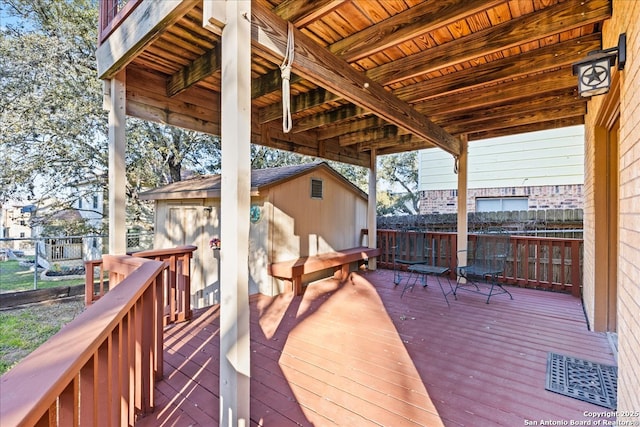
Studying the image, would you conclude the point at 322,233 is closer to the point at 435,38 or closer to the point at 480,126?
the point at 480,126

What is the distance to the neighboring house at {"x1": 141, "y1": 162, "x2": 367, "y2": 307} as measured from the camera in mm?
4746

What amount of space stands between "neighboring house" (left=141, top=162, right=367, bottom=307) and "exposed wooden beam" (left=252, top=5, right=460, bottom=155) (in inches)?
81.6

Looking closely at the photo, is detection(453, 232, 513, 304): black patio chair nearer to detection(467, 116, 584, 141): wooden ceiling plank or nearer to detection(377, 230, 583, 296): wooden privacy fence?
detection(377, 230, 583, 296): wooden privacy fence

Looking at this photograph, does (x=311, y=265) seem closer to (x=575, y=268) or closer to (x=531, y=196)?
(x=575, y=268)

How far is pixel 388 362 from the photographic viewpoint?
2555 millimetres

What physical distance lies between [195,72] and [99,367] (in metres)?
2.57

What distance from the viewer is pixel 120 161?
9.29 ft

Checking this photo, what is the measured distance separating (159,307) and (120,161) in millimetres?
1497

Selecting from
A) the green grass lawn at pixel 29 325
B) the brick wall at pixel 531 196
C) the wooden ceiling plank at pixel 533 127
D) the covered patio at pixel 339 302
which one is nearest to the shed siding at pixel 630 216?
the covered patio at pixel 339 302

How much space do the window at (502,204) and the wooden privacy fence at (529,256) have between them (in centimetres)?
333

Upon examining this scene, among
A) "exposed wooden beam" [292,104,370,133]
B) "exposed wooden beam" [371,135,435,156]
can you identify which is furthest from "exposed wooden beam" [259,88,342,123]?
"exposed wooden beam" [371,135,435,156]

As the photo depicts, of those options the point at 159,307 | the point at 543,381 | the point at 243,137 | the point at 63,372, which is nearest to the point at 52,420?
the point at 63,372

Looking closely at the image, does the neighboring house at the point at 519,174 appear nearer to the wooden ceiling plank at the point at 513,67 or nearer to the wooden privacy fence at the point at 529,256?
the wooden privacy fence at the point at 529,256

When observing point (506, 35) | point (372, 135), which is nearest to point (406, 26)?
point (506, 35)
